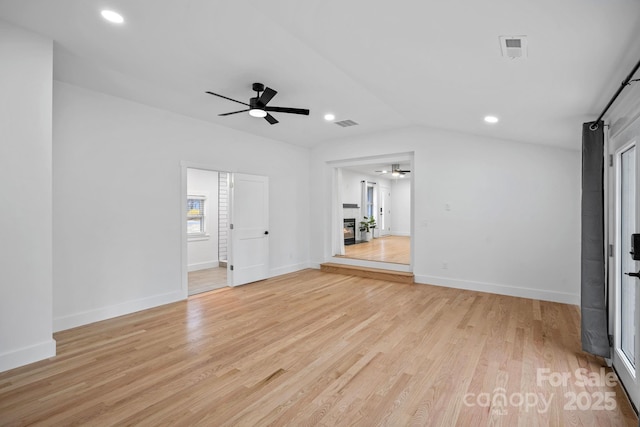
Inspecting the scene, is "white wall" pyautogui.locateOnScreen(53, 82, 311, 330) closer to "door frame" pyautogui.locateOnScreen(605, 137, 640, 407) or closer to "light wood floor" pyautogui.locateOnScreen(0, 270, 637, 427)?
"light wood floor" pyautogui.locateOnScreen(0, 270, 637, 427)

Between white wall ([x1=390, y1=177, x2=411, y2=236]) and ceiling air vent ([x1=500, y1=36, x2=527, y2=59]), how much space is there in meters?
11.1

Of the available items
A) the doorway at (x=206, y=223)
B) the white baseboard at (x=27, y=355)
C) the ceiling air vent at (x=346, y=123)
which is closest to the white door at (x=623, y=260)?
the ceiling air vent at (x=346, y=123)

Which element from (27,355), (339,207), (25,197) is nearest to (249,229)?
(339,207)

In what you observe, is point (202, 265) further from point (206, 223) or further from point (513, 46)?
point (513, 46)

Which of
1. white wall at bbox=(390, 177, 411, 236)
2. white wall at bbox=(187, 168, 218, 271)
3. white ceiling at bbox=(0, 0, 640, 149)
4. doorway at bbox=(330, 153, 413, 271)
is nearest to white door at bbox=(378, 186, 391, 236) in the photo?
doorway at bbox=(330, 153, 413, 271)

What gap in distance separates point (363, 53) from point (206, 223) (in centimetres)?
573

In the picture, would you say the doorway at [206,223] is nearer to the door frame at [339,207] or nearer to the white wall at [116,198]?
the white wall at [116,198]

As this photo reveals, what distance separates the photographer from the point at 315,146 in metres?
7.19

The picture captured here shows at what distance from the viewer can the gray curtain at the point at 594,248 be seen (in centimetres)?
268

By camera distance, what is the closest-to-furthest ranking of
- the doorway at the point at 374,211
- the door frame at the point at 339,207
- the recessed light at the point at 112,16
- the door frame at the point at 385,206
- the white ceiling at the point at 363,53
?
the white ceiling at the point at 363,53, the recessed light at the point at 112,16, the door frame at the point at 339,207, the doorway at the point at 374,211, the door frame at the point at 385,206

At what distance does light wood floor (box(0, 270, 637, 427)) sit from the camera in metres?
2.06

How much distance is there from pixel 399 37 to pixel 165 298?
14.7ft

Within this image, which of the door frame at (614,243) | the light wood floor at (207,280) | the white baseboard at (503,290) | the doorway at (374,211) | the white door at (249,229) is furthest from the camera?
the doorway at (374,211)

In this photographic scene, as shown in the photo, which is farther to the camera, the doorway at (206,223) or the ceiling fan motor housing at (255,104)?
the doorway at (206,223)
